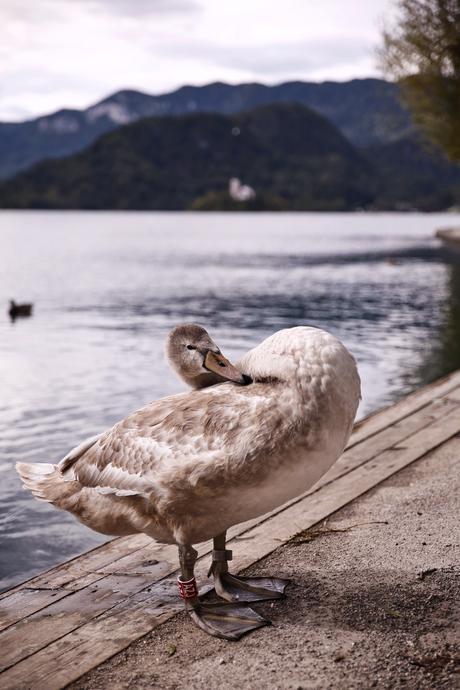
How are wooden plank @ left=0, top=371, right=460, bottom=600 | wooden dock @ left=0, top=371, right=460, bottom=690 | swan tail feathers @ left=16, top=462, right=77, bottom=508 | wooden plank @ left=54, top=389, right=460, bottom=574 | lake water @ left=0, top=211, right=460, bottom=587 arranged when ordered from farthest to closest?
1. lake water @ left=0, top=211, right=460, bottom=587
2. wooden plank @ left=54, top=389, right=460, bottom=574
3. wooden plank @ left=0, top=371, right=460, bottom=600
4. swan tail feathers @ left=16, top=462, right=77, bottom=508
5. wooden dock @ left=0, top=371, right=460, bottom=690

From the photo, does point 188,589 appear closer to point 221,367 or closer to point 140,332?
point 221,367

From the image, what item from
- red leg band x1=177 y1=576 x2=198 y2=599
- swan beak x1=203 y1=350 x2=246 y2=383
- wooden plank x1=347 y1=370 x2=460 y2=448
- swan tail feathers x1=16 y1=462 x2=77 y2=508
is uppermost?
swan beak x1=203 y1=350 x2=246 y2=383

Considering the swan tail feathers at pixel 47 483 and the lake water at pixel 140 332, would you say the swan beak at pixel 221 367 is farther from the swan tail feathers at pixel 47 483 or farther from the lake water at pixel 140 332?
the lake water at pixel 140 332

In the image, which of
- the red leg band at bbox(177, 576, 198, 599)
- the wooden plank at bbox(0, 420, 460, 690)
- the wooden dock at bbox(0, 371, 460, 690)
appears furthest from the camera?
the red leg band at bbox(177, 576, 198, 599)

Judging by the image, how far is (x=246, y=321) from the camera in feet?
88.7

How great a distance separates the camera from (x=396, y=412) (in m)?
9.45

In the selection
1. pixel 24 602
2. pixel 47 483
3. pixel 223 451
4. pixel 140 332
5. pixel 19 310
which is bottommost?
pixel 140 332

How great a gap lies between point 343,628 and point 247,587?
0.73 m

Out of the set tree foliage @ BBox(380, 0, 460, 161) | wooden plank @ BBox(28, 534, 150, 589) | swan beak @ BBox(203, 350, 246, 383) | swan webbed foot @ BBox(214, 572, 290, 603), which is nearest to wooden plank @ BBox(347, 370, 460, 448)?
wooden plank @ BBox(28, 534, 150, 589)

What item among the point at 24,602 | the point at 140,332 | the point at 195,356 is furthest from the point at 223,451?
the point at 140,332

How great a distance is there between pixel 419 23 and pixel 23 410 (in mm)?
28551

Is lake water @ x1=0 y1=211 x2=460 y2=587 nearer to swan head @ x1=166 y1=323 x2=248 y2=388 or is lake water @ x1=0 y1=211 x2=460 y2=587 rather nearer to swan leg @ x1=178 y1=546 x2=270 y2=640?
swan leg @ x1=178 y1=546 x2=270 y2=640

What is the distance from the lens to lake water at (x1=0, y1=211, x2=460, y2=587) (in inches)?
462

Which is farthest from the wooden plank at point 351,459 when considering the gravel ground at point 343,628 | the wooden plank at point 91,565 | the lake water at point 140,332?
the lake water at point 140,332
